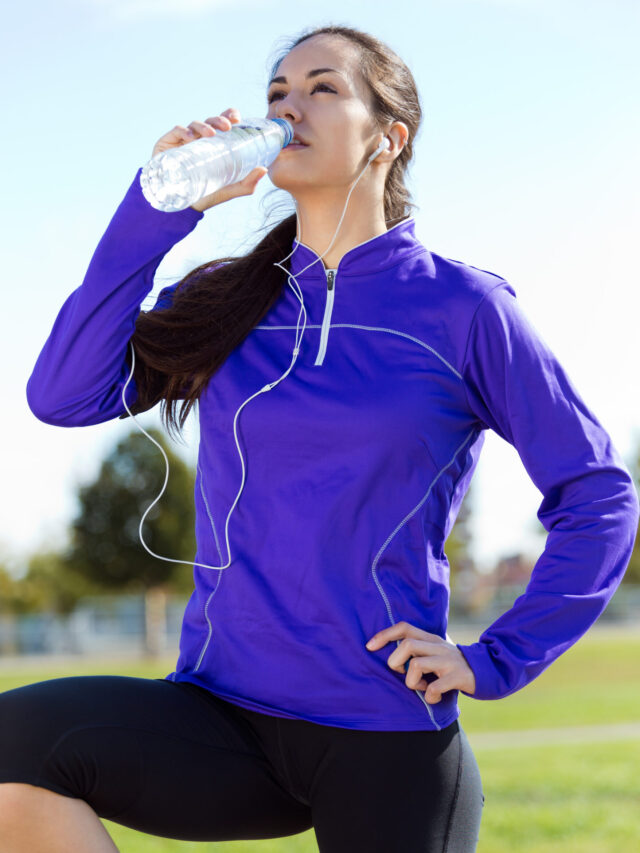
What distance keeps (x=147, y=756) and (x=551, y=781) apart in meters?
7.47

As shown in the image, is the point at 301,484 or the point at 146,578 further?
the point at 146,578

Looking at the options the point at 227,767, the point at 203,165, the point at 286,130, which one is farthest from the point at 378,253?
the point at 227,767

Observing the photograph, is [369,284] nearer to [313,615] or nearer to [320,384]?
[320,384]

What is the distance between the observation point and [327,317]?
2.32 metres

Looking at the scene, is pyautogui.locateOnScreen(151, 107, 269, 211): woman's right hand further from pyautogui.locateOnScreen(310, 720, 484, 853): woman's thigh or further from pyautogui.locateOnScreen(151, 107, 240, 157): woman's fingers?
pyautogui.locateOnScreen(310, 720, 484, 853): woman's thigh

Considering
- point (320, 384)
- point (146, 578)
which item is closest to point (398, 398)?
point (320, 384)

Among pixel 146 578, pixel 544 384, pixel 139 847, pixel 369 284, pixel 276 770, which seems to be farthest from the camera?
pixel 146 578

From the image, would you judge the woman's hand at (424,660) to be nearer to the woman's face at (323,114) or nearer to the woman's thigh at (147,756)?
the woman's thigh at (147,756)

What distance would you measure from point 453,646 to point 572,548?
30 centimetres

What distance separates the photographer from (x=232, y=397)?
88.4 inches

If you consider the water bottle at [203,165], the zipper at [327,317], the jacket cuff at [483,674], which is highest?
the water bottle at [203,165]

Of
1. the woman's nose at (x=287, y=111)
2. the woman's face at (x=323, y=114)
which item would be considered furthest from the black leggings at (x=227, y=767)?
the woman's nose at (x=287, y=111)

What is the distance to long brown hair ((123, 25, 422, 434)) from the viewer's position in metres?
2.37

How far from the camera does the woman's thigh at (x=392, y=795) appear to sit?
1.90 m
